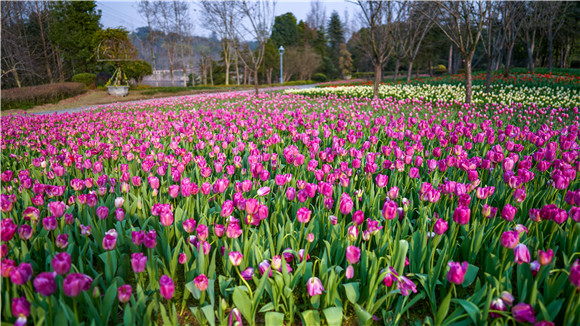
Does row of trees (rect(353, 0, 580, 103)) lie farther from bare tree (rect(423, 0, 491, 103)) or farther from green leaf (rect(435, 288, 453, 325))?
green leaf (rect(435, 288, 453, 325))

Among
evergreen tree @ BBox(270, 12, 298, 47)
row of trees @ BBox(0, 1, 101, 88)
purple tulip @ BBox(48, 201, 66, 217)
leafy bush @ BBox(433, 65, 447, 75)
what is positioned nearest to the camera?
purple tulip @ BBox(48, 201, 66, 217)

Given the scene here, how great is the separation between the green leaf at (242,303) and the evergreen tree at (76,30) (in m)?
28.6

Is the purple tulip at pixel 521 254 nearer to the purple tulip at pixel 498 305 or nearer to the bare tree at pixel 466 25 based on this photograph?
the purple tulip at pixel 498 305

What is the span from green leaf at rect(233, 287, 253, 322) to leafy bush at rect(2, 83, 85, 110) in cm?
1795

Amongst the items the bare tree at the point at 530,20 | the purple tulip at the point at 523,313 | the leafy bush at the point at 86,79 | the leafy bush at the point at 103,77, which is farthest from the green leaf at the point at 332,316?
the leafy bush at the point at 103,77

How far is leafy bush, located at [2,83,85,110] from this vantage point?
49.6 ft

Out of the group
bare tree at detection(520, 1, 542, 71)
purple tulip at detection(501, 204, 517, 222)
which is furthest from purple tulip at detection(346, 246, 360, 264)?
bare tree at detection(520, 1, 542, 71)

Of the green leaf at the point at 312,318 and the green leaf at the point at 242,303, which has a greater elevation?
the green leaf at the point at 242,303

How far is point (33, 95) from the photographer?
52.3 ft

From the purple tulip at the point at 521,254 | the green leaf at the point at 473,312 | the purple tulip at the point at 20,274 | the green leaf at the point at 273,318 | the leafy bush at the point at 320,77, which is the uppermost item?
the leafy bush at the point at 320,77

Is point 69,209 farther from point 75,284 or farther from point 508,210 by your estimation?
point 508,210

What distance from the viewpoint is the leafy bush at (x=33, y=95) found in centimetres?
1511

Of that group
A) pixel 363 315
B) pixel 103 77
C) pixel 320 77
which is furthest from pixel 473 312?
pixel 320 77

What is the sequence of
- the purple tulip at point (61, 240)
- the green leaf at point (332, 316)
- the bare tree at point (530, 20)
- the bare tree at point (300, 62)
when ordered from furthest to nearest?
the bare tree at point (300, 62) < the bare tree at point (530, 20) < the purple tulip at point (61, 240) < the green leaf at point (332, 316)
